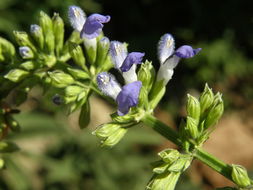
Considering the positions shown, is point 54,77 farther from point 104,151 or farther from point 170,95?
point 170,95

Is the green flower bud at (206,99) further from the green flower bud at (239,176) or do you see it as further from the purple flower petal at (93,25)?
the purple flower petal at (93,25)

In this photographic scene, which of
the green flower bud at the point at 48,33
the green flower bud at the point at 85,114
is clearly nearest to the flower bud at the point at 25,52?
the green flower bud at the point at 48,33

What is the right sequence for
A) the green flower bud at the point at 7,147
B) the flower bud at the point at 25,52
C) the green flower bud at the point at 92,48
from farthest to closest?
the green flower bud at the point at 7,147, the green flower bud at the point at 92,48, the flower bud at the point at 25,52

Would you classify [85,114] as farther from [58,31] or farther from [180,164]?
[180,164]

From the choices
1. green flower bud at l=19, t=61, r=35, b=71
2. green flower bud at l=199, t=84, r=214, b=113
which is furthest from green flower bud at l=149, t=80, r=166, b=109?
green flower bud at l=19, t=61, r=35, b=71

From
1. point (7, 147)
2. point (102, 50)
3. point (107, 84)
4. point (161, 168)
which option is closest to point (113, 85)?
point (107, 84)

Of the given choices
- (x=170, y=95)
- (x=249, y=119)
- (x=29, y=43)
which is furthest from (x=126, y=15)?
(x=29, y=43)

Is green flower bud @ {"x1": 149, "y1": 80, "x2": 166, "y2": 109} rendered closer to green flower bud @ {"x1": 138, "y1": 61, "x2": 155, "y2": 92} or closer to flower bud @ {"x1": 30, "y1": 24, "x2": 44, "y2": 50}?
green flower bud @ {"x1": 138, "y1": 61, "x2": 155, "y2": 92}
